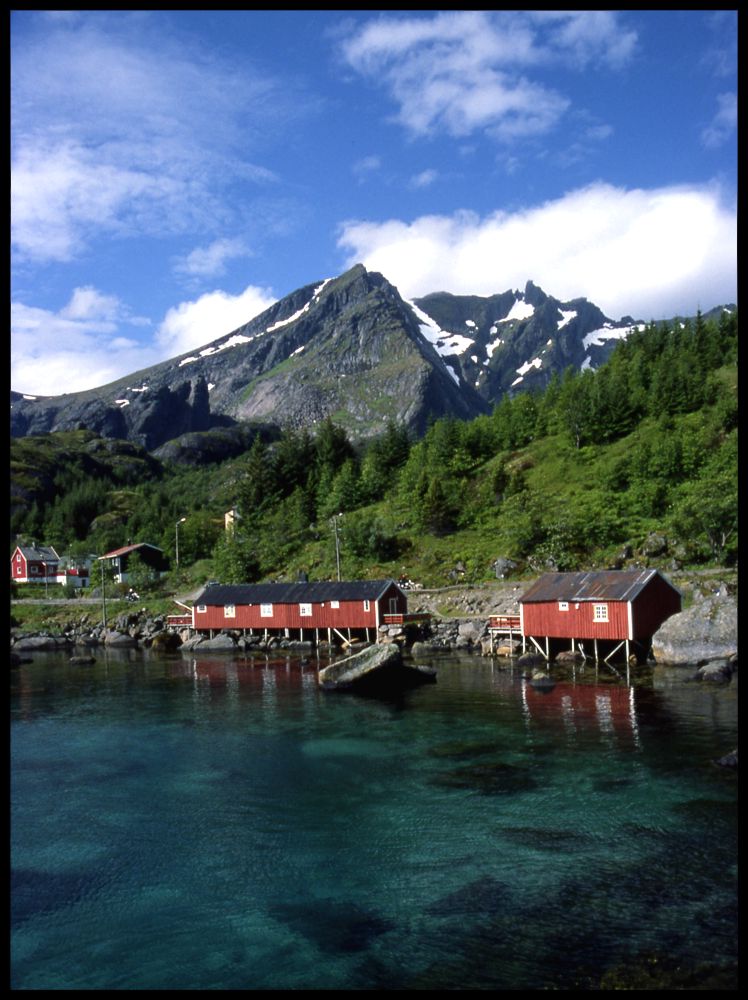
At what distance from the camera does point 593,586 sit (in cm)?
5022

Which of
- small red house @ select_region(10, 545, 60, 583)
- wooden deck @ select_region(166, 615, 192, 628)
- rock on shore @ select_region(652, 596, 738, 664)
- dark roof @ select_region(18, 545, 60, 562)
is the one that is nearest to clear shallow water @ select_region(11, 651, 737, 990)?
rock on shore @ select_region(652, 596, 738, 664)

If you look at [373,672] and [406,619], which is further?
[406,619]

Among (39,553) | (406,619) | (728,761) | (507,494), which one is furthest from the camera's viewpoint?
(39,553)

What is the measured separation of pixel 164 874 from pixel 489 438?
101 meters

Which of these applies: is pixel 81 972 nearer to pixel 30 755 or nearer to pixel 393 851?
pixel 393 851

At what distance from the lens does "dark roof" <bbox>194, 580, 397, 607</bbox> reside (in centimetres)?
6506

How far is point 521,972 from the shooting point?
1263cm

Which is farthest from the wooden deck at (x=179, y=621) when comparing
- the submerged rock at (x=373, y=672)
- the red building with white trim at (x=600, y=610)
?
the red building with white trim at (x=600, y=610)

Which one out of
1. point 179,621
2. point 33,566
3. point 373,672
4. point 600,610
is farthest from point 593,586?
point 33,566

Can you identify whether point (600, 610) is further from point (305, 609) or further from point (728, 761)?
point (305, 609)

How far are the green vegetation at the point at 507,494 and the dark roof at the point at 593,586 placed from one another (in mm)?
16347

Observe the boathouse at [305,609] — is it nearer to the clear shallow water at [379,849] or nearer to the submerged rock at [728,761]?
the clear shallow water at [379,849]

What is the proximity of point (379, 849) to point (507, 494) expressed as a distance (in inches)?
3018

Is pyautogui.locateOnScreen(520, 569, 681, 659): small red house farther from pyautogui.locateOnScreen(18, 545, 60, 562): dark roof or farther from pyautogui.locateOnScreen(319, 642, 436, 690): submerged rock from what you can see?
pyautogui.locateOnScreen(18, 545, 60, 562): dark roof
